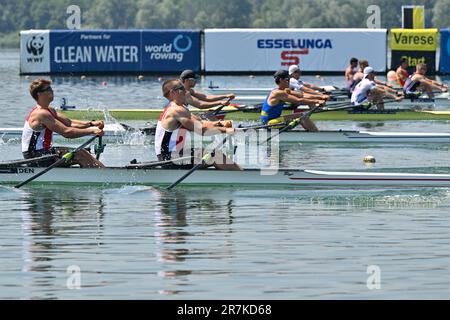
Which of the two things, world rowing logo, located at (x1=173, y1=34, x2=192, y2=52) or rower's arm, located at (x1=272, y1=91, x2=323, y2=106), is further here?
world rowing logo, located at (x1=173, y1=34, x2=192, y2=52)

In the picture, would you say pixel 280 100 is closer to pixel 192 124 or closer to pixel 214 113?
pixel 214 113

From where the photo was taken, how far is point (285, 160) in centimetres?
2395

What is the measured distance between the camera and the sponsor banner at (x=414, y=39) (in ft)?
159

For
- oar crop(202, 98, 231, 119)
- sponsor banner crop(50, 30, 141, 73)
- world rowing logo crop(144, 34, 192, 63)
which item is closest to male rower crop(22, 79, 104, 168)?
oar crop(202, 98, 231, 119)

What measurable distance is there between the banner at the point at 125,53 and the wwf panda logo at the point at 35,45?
11 centimetres

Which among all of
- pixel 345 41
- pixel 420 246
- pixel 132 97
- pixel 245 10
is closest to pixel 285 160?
pixel 420 246

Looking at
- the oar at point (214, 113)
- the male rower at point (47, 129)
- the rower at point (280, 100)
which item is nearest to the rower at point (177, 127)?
the male rower at point (47, 129)

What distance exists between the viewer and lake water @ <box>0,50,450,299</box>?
12.3 meters

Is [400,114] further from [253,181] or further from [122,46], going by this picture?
[122,46]

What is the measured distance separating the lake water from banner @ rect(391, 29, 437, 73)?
2722 cm

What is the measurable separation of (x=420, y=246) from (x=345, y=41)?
35587 millimetres

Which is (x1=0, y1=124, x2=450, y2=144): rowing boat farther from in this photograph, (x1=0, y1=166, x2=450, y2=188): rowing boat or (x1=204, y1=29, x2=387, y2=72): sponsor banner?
(x1=204, y1=29, x2=387, y2=72): sponsor banner

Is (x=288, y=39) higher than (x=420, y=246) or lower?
higher

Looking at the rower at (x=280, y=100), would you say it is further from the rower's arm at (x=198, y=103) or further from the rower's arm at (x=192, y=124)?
the rower's arm at (x=192, y=124)
